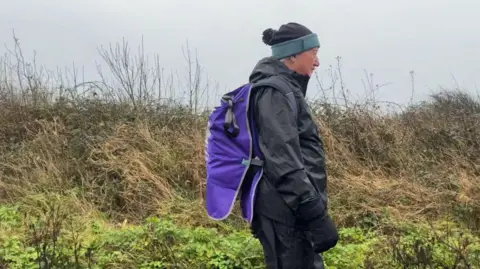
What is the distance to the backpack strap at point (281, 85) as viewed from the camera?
3148 mm

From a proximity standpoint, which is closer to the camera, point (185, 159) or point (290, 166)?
point (290, 166)

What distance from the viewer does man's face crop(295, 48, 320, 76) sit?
3354mm

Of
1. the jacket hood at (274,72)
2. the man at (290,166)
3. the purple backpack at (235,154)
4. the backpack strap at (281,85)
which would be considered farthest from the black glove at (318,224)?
the jacket hood at (274,72)

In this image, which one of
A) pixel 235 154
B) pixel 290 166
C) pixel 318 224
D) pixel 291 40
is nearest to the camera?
pixel 290 166

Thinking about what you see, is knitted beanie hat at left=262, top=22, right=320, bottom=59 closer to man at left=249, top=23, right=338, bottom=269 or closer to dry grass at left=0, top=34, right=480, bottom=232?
man at left=249, top=23, right=338, bottom=269

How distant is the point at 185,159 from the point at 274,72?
517cm

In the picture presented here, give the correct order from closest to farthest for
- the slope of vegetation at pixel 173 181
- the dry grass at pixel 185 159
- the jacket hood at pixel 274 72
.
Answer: the jacket hood at pixel 274 72 < the slope of vegetation at pixel 173 181 < the dry grass at pixel 185 159

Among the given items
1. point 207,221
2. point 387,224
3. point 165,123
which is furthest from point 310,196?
point 165,123

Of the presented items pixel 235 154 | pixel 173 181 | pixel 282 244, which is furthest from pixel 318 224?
pixel 173 181

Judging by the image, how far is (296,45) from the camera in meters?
3.33

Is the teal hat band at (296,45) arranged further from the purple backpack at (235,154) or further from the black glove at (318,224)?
the black glove at (318,224)

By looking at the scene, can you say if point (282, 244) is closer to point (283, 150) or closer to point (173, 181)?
point (283, 150)

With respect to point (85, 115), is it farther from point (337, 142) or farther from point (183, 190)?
point (337, 142)

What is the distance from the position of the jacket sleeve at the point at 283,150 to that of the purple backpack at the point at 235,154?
8 centimetres
